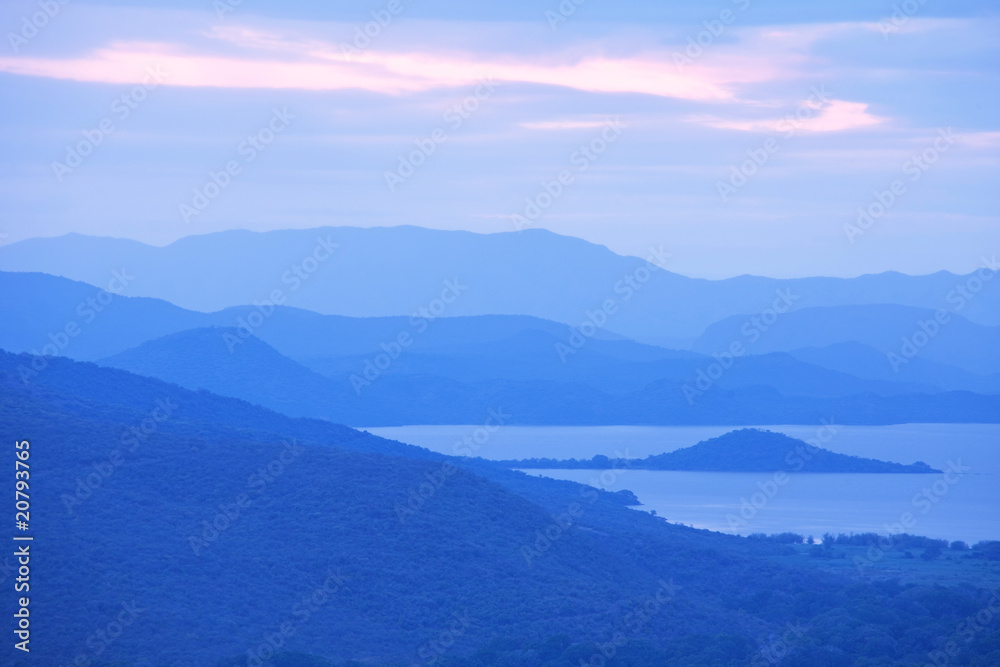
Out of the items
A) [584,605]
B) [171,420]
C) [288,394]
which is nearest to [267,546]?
[584,605]

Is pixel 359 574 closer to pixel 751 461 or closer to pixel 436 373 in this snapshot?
pixel 751 461

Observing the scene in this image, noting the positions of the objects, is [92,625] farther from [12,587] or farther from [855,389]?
[855,389]

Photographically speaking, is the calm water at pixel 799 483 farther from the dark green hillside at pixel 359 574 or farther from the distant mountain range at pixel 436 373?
the dark green hillside at pixel 359 574

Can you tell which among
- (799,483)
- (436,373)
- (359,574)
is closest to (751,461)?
(799,483)

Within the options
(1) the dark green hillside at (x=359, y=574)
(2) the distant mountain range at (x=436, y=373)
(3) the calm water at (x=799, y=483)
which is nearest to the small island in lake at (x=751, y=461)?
(3) the calm water at (x=799, y=483)

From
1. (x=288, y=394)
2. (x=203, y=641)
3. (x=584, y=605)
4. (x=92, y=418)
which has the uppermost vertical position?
(x=288, y=394)
